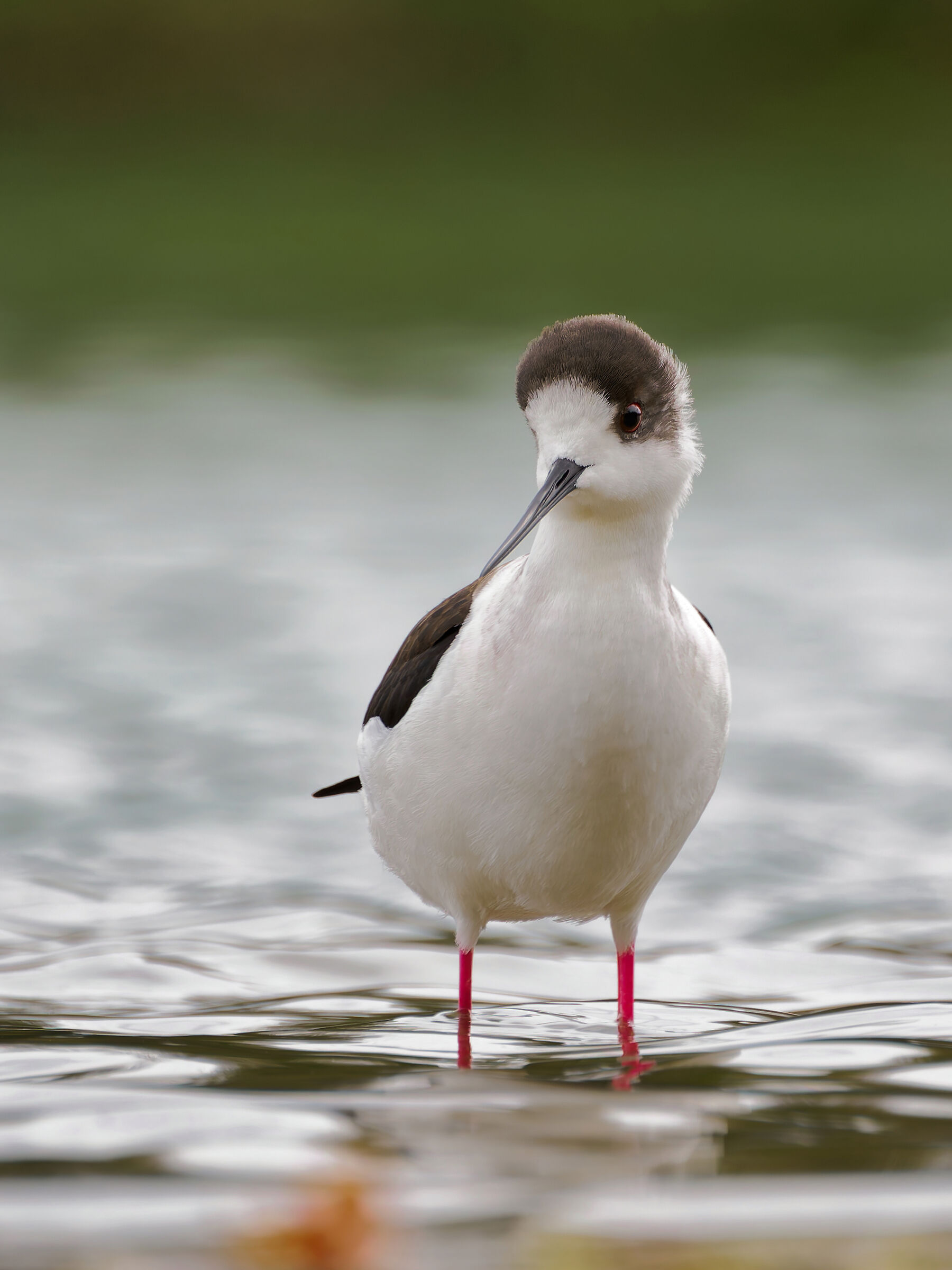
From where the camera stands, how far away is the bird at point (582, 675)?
4648mm

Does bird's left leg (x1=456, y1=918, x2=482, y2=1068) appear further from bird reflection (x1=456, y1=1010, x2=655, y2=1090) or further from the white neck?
the white neck

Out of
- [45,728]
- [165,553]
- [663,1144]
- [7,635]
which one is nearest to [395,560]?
[165,553]

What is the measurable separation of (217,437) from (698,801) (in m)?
11.5

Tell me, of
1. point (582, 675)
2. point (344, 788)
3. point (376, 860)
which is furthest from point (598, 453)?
point (376, 860)

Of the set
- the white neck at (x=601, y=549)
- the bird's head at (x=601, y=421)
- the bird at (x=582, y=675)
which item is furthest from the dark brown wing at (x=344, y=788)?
the bird's head at (x=601, y=421)

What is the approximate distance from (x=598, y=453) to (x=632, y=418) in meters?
0.15

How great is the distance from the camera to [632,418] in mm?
4668

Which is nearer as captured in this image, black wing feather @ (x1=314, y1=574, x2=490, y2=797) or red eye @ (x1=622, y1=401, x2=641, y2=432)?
red eye @ (x1=622, y1=401, x2=641, y2=432)

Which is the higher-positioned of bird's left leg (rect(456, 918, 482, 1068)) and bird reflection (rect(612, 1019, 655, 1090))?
bird's left leg (rect(456, 918, 482, 1068))

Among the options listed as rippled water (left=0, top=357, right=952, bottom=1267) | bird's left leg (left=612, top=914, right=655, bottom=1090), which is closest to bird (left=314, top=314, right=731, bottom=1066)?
bird's left leg (left=612, top=914, right=655, bottom=1090)

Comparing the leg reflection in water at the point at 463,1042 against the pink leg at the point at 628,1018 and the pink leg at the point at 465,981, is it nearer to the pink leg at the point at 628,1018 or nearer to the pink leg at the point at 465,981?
the pink leg at the point at 465,981

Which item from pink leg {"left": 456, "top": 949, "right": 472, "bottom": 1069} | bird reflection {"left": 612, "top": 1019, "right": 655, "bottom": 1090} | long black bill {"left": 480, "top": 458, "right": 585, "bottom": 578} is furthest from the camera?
pink leg {"left": 456, "top": 949, "right": 472, "bottom": 1069}

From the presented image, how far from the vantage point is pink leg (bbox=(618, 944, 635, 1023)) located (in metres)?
5.45

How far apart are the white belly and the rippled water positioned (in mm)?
488
